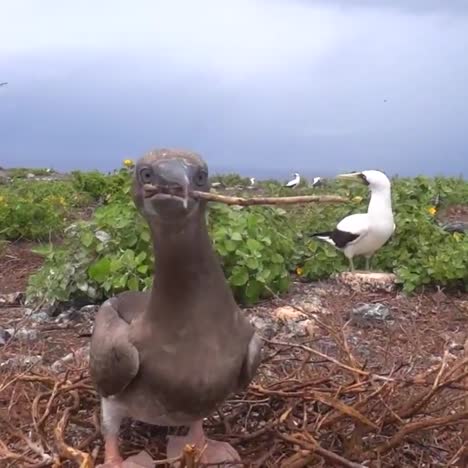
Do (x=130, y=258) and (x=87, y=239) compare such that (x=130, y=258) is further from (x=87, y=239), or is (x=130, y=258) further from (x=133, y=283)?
(x=87, y=239)

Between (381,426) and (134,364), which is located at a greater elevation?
(134,364)

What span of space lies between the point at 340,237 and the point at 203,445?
4.54 metres

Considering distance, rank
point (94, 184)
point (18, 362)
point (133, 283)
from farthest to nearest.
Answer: point (94, 184), point (133, 283), point (18, 362)

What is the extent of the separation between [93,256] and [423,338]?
2241mm

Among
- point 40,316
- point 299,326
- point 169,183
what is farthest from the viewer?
point 40,316

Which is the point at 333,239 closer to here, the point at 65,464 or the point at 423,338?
the point at 423,338

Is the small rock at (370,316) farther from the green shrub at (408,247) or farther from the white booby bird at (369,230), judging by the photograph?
the white booby bird at (369,230)

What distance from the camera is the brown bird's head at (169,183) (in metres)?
2.83

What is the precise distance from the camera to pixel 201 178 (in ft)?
9.69

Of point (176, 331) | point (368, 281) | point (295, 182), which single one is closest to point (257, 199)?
point (176, 331)

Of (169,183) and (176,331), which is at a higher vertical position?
(169,183)

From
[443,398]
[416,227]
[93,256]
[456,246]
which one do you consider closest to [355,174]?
[416,227]

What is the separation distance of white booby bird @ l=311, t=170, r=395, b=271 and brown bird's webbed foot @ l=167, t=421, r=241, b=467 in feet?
14.0

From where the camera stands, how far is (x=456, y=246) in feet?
24.0
